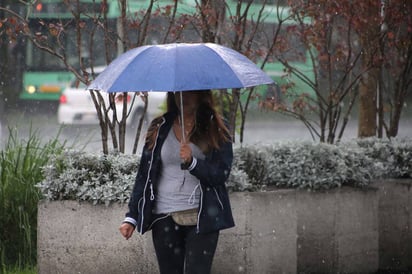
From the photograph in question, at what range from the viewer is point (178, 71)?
5.41 m

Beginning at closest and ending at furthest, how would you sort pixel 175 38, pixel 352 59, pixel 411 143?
pixel 175 38 → pixel 411 143 → pixel 352 59

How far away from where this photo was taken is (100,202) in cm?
762

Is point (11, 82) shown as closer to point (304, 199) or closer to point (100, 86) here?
point (304, 199)

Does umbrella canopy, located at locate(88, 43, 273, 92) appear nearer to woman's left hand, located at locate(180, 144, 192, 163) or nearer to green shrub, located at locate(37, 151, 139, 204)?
woman's left hand, located at locate(180, 144, 192, 163)

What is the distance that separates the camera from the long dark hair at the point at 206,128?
585cm

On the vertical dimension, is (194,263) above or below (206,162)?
below

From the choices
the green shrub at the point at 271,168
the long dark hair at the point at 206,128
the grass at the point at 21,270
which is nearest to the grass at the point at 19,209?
the grass at the point at 21,270

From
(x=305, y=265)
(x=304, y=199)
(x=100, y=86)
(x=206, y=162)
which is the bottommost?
(x=305, y=265)

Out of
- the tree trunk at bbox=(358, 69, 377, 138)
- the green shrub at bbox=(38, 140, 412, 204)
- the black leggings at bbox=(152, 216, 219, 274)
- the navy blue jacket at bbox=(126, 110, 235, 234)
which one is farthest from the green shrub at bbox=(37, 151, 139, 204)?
the tree trunk at bbox=(358, 69, 377, 138)

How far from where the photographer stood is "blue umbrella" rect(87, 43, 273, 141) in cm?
538

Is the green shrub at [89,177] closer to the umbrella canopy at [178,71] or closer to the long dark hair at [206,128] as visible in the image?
the long dark hair at [206,128]

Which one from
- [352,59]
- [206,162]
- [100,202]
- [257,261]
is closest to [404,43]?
[352,59]

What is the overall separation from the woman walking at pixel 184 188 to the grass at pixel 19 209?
2.72m

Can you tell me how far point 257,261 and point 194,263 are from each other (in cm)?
208
